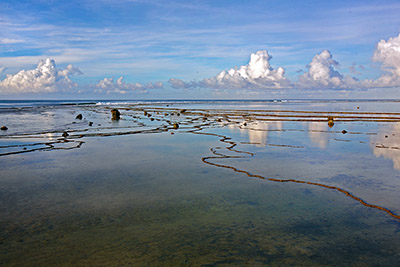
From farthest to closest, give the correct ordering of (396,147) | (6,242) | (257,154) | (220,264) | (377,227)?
(396,147), (257,154), (377,227), (6,242), (220,264)

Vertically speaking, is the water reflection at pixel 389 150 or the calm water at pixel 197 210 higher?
the calm water at pixel 197 210

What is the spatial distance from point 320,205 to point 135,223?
4.82 m

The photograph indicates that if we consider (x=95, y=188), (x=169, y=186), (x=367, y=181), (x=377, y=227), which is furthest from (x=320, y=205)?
(x=95, y=188)

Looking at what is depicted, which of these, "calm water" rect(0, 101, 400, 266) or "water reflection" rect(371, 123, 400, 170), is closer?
"calm water" rect(0, 101, 400, 266)

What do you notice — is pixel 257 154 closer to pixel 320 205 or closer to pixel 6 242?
pixel 320 205

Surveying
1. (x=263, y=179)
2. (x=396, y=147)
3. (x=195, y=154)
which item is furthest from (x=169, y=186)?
(x=396, y=147)

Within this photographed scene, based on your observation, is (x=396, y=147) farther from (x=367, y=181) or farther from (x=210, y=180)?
(x=210, y=180)

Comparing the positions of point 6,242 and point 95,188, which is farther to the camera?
point 95,188

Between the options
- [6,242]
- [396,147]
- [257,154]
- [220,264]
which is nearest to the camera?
[220,264]

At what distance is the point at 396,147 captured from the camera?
17.1 meters

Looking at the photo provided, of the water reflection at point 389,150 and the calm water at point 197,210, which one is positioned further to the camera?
the water reflection at point 389,150

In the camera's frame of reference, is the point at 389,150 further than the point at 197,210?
Yes

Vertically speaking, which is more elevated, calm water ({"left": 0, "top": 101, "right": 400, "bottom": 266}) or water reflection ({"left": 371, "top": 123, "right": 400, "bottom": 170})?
calm water ({"left": 0, "top": 101, "right": 400, "bottom": 266})

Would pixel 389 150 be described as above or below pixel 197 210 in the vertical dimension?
below
